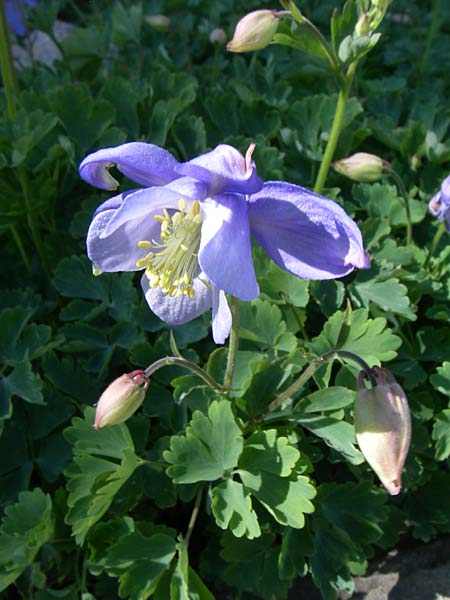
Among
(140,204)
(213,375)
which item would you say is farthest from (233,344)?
(140,204)

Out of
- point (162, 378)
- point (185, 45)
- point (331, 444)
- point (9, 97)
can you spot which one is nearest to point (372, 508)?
point (331, 444)

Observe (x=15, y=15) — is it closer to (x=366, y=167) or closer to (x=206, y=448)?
(x=366, y=167)

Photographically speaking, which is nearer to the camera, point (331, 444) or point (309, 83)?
point (331, 444)

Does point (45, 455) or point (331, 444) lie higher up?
point (331, 444)

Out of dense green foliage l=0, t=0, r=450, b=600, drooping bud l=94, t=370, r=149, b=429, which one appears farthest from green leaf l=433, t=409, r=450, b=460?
drooping bud l=94, t=370, r=149, b=429

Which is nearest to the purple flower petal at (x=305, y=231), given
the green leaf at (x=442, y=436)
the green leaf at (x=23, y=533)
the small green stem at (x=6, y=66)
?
the green leaf at (x=442, y=436)

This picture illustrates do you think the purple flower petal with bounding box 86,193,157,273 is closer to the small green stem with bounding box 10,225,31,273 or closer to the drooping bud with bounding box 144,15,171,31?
the small green stem with bounding box 10,225,31,273

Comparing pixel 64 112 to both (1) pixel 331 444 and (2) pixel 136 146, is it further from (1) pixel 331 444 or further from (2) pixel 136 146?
(1) pixel 331 444
